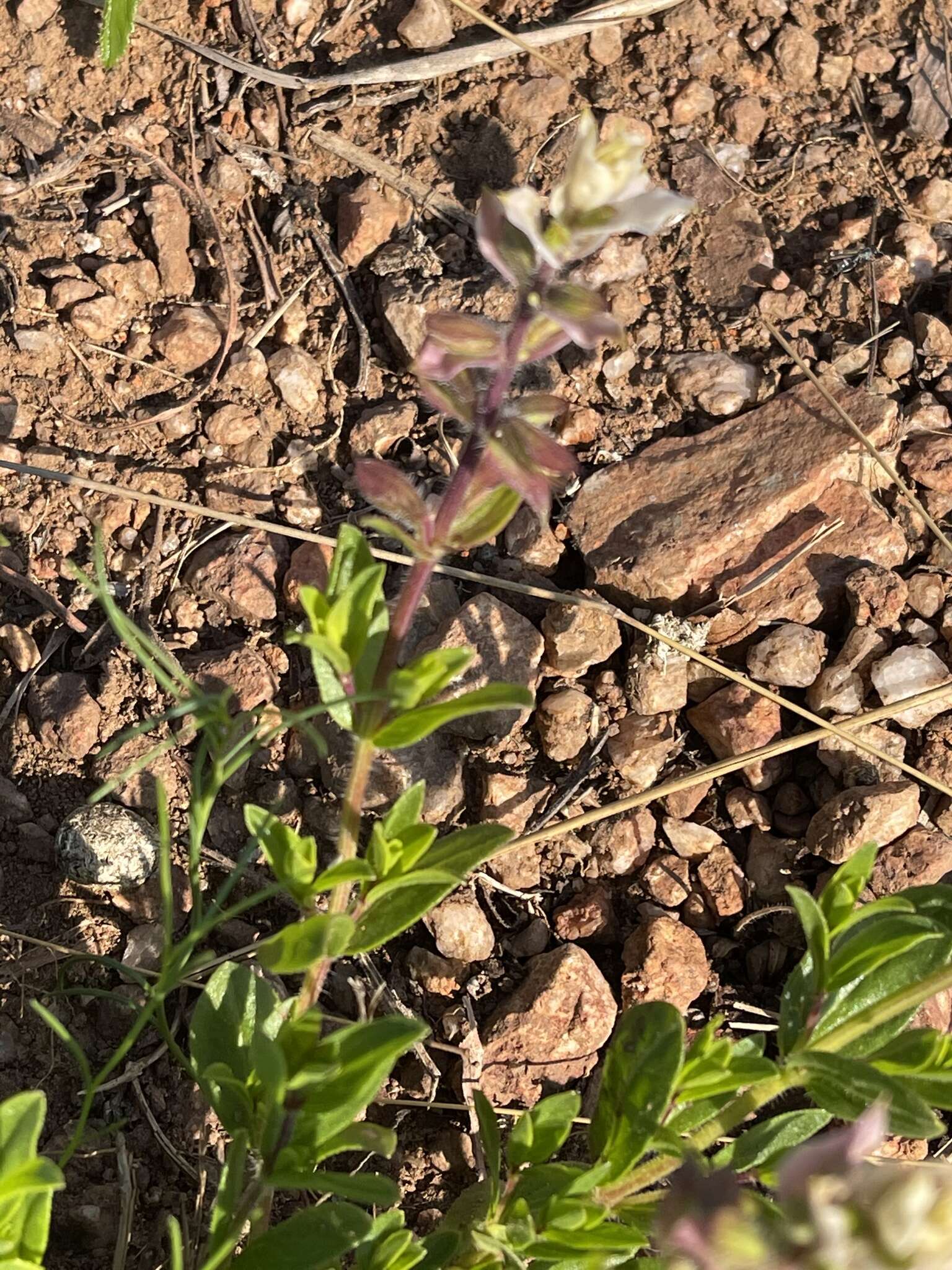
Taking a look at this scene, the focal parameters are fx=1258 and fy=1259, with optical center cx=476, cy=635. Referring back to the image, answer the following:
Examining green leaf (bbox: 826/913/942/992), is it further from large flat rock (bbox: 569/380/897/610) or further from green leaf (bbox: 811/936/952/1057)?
large flat rock (bbox: 569/380/897/610)

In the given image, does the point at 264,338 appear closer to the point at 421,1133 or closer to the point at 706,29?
the point at 706,29

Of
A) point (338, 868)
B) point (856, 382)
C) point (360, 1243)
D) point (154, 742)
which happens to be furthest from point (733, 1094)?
point (856, 382)

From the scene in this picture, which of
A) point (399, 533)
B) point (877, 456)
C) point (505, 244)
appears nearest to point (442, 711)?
point (399, 533)

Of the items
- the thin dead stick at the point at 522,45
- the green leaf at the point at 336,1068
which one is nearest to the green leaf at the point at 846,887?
the green leaf at the point at 336,1068

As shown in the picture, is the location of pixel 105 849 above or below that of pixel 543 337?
below

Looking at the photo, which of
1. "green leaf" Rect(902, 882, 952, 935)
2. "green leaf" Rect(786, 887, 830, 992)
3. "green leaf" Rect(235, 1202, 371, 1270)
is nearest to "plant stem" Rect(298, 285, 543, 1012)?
"green leaf" Rect(235, 1202, 371, 1270)

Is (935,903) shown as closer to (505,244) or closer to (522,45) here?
(505,244)

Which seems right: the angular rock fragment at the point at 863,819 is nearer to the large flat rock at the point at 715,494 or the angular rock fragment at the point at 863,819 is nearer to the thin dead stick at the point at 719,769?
the thin dead stick at the point at 719,769
